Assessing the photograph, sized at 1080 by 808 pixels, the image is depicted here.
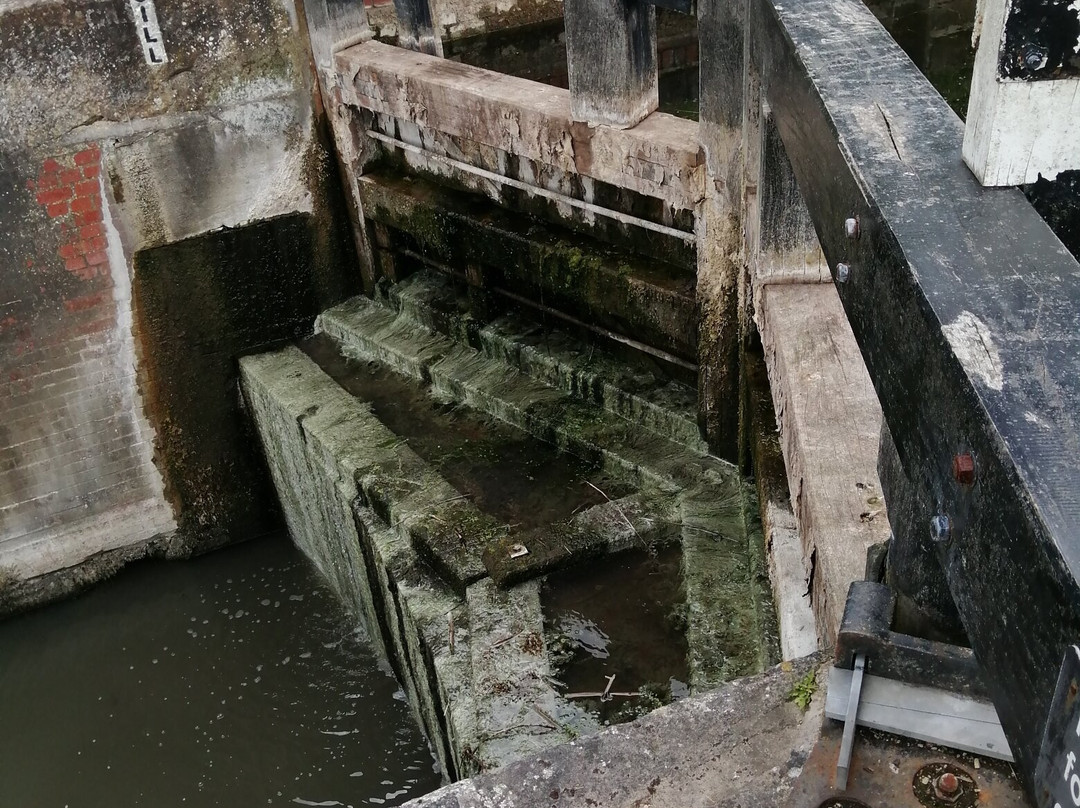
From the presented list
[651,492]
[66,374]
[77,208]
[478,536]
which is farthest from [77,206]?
[651,492]

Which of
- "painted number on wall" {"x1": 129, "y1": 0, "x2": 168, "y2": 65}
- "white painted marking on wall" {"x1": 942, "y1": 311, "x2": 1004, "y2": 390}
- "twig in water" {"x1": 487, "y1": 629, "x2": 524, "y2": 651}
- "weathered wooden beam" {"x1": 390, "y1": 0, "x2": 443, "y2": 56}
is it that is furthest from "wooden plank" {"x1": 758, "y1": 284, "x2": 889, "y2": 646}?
"painted number on wall" {"x1": 129, "y1": 0, "x2": 168, "y2": 65}

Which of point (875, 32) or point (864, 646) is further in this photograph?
point (875, 32)

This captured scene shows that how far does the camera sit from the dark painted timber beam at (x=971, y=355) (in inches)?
30.7

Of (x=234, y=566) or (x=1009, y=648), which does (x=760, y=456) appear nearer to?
(x=1009, y=648)

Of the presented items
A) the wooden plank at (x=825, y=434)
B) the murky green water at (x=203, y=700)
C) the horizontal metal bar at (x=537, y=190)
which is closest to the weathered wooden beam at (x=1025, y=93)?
the wooden plank at (x=825, y=434)

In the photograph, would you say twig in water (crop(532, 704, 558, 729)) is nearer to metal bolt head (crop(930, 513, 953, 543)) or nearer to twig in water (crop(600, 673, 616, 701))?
twig in water (crop(600, 673, 616, 701))

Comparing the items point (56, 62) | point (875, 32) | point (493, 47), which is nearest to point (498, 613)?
point (875, 32)

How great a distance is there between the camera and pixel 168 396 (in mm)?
5832

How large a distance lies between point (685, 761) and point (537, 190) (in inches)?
145

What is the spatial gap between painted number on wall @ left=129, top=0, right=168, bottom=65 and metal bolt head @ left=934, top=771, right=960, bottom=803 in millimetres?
5092

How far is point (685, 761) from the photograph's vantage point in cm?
146

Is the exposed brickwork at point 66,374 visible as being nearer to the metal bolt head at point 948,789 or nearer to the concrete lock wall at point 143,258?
the concrete lock wall at point 143,258

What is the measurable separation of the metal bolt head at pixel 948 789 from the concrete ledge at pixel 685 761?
22cm

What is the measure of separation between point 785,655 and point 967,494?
206cm
